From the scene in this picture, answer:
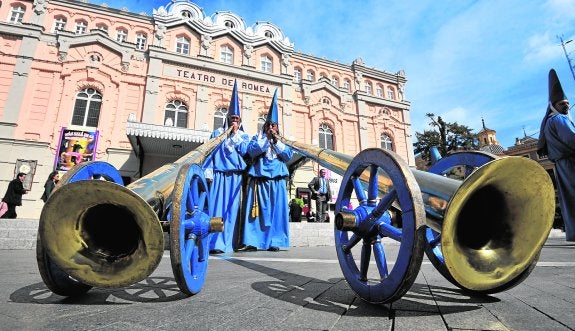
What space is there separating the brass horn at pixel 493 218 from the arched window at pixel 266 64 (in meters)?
A: 19.5

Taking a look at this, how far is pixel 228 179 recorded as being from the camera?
568cm

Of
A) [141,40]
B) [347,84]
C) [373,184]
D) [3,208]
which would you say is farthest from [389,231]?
[347,84]

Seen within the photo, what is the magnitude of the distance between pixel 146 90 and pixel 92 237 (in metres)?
16.1

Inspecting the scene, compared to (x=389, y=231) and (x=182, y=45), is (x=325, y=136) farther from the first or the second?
(x=389, y=231)

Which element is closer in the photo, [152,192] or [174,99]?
[152,192]

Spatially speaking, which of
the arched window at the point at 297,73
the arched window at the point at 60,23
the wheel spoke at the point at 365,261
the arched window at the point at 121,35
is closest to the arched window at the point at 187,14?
the arched window at the point at 121,35

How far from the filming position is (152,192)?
6.02 feet

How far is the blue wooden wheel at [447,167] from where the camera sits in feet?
6.62

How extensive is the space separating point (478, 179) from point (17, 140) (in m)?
17.6

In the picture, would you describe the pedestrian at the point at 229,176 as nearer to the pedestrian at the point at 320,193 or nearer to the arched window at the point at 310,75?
the pedestrian at the point at 320,193

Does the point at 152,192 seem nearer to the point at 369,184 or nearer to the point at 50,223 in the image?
the point at 50,223

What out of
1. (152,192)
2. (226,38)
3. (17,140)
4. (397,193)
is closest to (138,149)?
(17,140)

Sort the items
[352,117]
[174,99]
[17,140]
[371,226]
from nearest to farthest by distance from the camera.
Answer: [371,226] < [17,140] < [174,99] < [352,117]

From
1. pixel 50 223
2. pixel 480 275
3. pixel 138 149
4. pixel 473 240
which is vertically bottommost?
pixel 480 275
